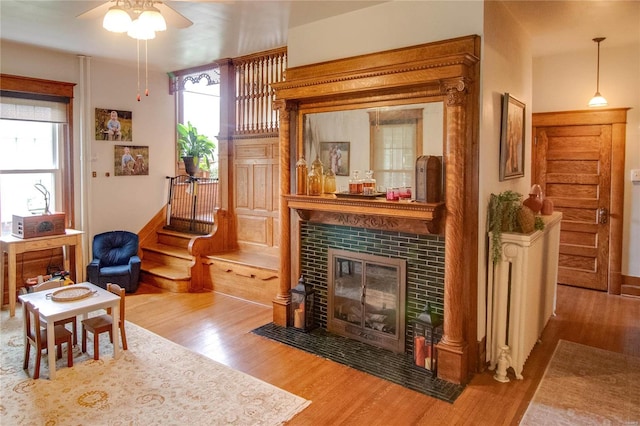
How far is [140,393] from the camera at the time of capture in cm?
297

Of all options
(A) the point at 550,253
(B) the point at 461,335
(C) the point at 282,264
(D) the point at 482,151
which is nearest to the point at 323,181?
(C) the point at 282,264

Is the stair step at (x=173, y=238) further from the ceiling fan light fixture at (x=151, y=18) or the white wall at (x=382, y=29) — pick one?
the ceiling fan light fixture at (x=151, y=18)

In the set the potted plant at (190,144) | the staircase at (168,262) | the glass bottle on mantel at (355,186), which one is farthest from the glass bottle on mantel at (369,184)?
the potted plant at (190,144)

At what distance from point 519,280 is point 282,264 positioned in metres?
2.02

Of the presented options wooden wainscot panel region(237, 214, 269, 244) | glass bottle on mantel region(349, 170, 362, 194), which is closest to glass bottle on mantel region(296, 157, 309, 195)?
glass bottle on mantel region(349, 170, 362, 194)

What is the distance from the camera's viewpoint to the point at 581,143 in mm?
5414

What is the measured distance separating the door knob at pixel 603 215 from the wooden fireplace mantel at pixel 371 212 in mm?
3242

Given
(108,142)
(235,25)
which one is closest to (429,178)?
(235,25)

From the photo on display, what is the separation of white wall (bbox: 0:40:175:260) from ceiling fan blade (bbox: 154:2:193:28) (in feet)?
9.85

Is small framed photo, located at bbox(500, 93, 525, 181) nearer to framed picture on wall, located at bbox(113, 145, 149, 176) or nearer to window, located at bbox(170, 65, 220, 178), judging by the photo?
window, located at bbox(170, 65, 220, 178)

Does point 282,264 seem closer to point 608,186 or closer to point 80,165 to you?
point 80,165

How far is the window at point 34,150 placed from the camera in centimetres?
486

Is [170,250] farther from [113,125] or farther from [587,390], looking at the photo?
[587,390]

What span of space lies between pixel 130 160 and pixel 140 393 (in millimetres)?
3796
